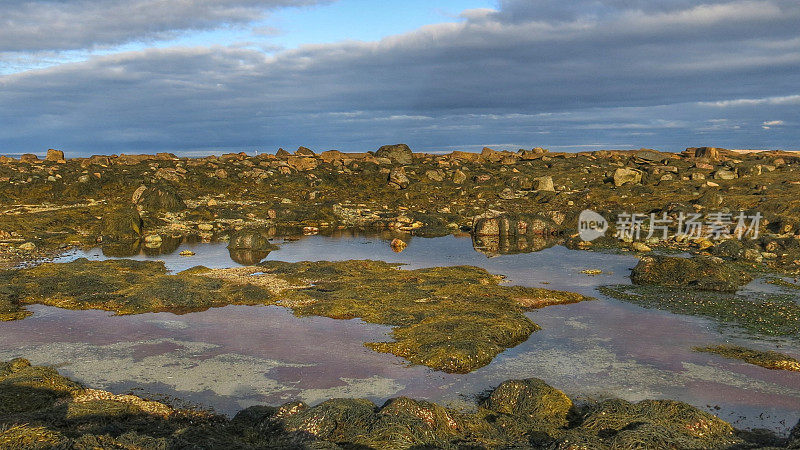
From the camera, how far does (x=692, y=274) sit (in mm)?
29125

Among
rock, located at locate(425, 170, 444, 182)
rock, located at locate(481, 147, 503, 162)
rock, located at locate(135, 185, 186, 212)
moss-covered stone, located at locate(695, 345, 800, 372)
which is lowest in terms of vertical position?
moss-covered stone, located at locate(695, 345, 800, 372)

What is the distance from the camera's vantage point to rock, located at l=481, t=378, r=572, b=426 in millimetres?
14430

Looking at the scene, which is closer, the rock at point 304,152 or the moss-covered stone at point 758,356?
the moss-covered stone at point 758,356

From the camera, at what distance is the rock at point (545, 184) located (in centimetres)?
6706

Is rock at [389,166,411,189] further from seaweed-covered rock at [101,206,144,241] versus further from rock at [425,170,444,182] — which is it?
seaweed-covered rock at [101,206,144,241]

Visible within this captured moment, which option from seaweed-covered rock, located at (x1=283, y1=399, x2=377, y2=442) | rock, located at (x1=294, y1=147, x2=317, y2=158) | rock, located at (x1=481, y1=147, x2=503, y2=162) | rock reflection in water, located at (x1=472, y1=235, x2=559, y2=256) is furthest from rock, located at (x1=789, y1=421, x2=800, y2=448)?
rock, located at (x1=294, y1=147, x2=317, y2=158)

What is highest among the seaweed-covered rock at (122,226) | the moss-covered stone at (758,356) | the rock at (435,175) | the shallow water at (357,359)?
the rock at (435,175)

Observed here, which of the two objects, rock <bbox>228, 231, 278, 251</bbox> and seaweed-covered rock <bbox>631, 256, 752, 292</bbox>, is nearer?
seaweed-covered rock <bbox>631, 256, 752, 292</bbox>

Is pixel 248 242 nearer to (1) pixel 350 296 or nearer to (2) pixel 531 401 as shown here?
(1) pixel 350 296

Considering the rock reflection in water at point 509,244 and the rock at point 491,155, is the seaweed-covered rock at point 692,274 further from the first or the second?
the rock at point 491,155

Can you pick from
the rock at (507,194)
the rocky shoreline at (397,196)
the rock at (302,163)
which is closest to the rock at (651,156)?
the rocky shoreline at (397,196)

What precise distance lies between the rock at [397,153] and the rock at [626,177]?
28.8m

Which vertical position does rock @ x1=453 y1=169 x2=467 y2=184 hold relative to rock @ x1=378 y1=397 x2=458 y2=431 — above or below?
above

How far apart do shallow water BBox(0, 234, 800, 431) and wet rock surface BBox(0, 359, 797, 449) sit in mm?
1478
